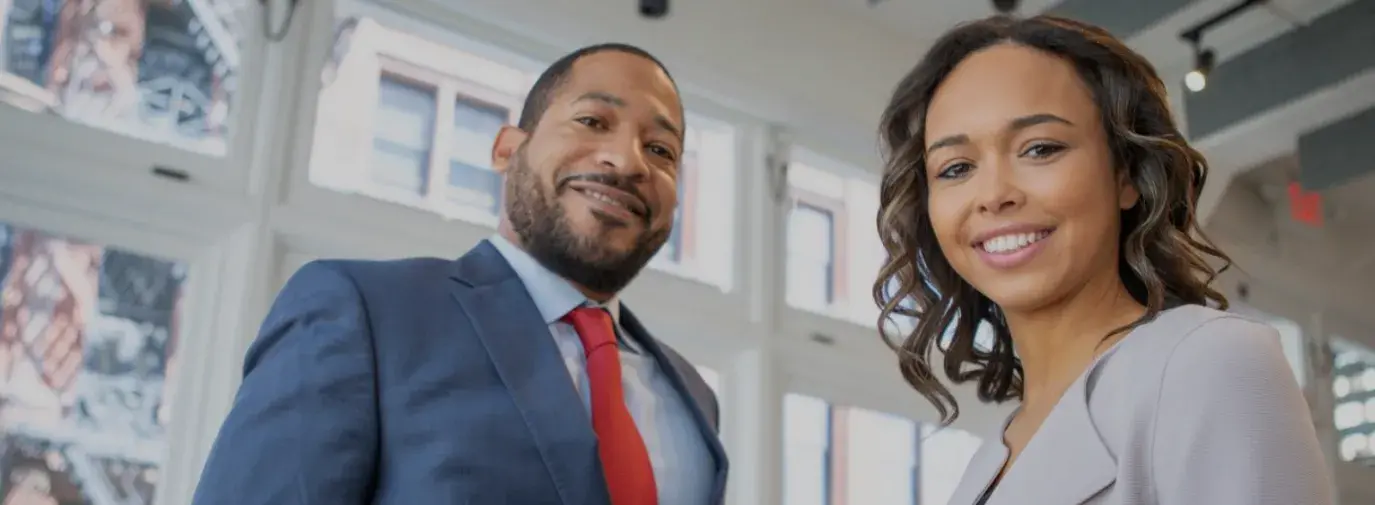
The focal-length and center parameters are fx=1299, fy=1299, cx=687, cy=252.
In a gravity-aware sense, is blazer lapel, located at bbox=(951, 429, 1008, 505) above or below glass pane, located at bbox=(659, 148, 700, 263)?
below

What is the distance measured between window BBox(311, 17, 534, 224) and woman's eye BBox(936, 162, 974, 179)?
176 centimetres

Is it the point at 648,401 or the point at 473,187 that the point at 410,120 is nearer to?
the point at 473,187

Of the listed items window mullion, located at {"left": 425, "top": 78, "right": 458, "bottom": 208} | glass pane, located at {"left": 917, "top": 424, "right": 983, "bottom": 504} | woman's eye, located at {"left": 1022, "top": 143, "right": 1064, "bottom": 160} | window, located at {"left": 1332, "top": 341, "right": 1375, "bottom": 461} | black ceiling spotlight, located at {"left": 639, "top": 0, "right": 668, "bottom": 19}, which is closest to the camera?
woman's eye, located at {"left": 1022, "top": 143, "right": 1064, "bottom": 160}

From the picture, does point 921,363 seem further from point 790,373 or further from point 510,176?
point 790,373

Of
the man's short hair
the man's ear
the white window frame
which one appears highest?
the white window frame

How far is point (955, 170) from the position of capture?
113cm

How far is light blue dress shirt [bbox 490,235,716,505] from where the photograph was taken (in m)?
1.53

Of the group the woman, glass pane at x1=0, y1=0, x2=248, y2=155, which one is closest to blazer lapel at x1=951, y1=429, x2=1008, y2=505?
the woman

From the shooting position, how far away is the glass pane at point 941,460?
368 cm

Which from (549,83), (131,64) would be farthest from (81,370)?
(549,83)

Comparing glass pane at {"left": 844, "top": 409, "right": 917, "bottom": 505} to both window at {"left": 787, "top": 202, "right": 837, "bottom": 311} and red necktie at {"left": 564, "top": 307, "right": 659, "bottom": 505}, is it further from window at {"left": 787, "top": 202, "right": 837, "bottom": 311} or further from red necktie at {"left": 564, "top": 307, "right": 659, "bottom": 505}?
red necktie at {"left": 564, "top": 307, "right": 659, "bottom": 505}

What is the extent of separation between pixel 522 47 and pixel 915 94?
1.94 m

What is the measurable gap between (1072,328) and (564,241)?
0.70 m

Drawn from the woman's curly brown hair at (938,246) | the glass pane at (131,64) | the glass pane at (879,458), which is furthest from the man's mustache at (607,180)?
the glass pane at (879,458)
